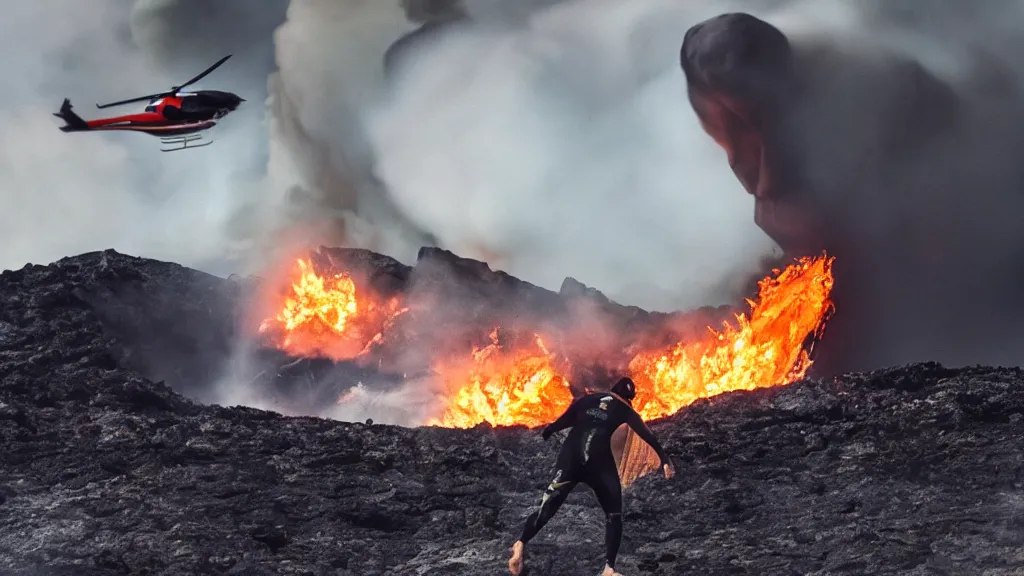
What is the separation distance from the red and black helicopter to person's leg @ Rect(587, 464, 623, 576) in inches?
942

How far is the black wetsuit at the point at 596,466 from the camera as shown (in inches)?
619

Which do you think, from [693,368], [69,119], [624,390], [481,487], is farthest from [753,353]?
[69,119]

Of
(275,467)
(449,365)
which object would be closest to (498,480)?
(275,467)

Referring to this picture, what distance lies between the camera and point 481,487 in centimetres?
2050

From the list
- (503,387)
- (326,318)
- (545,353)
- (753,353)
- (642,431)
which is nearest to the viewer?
(642,431)

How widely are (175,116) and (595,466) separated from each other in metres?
25.5

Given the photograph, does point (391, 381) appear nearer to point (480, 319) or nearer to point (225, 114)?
point (480, 319)

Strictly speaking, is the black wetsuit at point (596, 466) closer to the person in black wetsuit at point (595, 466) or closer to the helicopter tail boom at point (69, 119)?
the person in black wetsuit at point (595, 466)

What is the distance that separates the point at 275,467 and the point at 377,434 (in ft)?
7.82

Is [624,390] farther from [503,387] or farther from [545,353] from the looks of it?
[545,353]

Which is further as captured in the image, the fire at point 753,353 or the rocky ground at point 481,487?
the fire at point 753,353

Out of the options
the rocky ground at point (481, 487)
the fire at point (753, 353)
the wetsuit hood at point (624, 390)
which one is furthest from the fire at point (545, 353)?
the wetsuit hood at point (624, 390)

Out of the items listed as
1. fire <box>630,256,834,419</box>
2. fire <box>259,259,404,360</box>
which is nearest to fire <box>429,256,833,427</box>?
fire <box>630,256,834,419</box>

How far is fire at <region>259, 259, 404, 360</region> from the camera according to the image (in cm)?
3772
